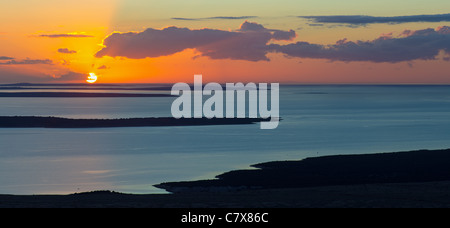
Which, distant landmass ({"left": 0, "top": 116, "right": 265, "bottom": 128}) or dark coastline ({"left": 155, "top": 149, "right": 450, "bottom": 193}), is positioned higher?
distant landmass ({"left": 0, "top": 116, "right": 265, "bottom": 128})

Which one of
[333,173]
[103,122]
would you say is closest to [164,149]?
[333,173]

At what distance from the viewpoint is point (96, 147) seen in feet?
203

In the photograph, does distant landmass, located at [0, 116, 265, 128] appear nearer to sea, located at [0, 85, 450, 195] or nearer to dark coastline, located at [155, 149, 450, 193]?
sea, located at [0, 85, 450, 195]

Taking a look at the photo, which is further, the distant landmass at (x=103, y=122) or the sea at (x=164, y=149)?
the distant landmass at (x=103, y=122)

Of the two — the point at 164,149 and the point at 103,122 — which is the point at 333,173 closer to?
the point at 164,149

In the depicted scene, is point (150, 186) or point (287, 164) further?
point (287, 164)

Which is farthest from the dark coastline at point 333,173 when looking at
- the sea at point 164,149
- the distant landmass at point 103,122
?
the distant landmass at point 103,122

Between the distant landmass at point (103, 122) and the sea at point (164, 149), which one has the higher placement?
the distant landmass at point (103, 122)

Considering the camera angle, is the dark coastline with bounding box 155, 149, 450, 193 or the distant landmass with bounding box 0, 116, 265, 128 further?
the distant landmass with bounding box 0, 116, 265, 128

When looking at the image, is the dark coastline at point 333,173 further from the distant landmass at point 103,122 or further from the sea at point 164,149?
the distant landmass at point 103,122

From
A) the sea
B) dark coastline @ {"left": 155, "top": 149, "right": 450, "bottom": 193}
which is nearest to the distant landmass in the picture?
the sea
